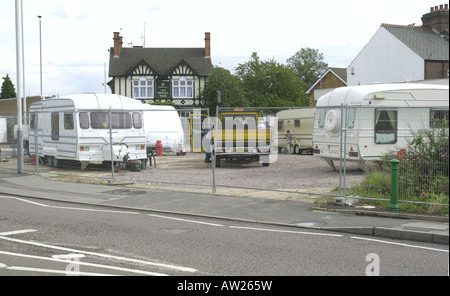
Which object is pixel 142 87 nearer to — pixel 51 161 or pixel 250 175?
pixel 51 161

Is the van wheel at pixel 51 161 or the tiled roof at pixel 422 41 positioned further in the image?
the van wheel at pixel 51 161

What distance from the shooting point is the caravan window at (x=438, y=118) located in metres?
11.0

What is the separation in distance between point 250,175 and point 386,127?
633 centimetres

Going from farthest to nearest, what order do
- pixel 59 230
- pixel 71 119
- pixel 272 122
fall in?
pixel 272 122 < pixel 71 119 < pixel 59 230

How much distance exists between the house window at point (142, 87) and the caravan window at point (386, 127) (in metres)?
49.6

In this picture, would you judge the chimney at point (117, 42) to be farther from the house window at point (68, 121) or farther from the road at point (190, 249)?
the road at point (190, 249)

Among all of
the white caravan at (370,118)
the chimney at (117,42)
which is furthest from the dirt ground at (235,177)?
the chimney at (117,42)

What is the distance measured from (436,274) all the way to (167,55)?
60983 mm

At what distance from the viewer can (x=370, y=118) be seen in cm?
1579

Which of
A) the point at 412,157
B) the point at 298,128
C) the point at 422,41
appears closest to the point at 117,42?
the point at 298,128

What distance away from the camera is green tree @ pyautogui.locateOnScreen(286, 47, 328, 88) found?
100750 millimetres
